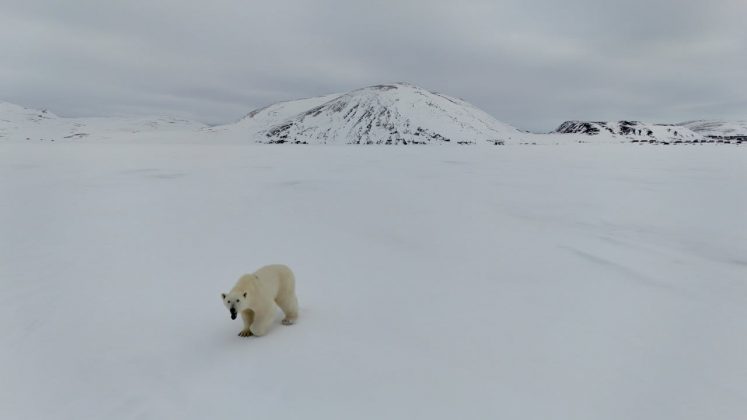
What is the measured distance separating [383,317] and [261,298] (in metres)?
1.84

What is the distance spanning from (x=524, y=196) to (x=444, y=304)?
42.4ft

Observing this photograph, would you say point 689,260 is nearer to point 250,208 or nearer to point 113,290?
point 113,290

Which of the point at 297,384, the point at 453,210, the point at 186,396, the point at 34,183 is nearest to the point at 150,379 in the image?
the point at 186,396

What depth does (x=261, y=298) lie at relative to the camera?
502cm

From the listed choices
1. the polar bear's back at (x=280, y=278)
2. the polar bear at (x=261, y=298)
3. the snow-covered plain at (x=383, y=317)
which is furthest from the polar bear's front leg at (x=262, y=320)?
the polar bear's back at (x=280, y=278)

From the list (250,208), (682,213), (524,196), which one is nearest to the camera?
(682,213)

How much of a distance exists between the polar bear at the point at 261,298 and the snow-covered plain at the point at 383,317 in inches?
8.1

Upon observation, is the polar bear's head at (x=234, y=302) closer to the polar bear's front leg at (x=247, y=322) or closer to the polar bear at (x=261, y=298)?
the polar bear at (x=261, y=298)

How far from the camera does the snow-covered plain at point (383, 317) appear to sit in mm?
4043

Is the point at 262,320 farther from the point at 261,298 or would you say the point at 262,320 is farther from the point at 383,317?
the point at 383,317

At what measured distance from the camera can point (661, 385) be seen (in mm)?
4297

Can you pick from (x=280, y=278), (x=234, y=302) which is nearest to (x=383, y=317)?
(x=280, y=278)

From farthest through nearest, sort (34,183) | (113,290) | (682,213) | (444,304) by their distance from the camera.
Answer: (34,183), (682,213), (113,290), (444,304)

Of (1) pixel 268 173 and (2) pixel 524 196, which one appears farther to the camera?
(1) pixel 268 173
